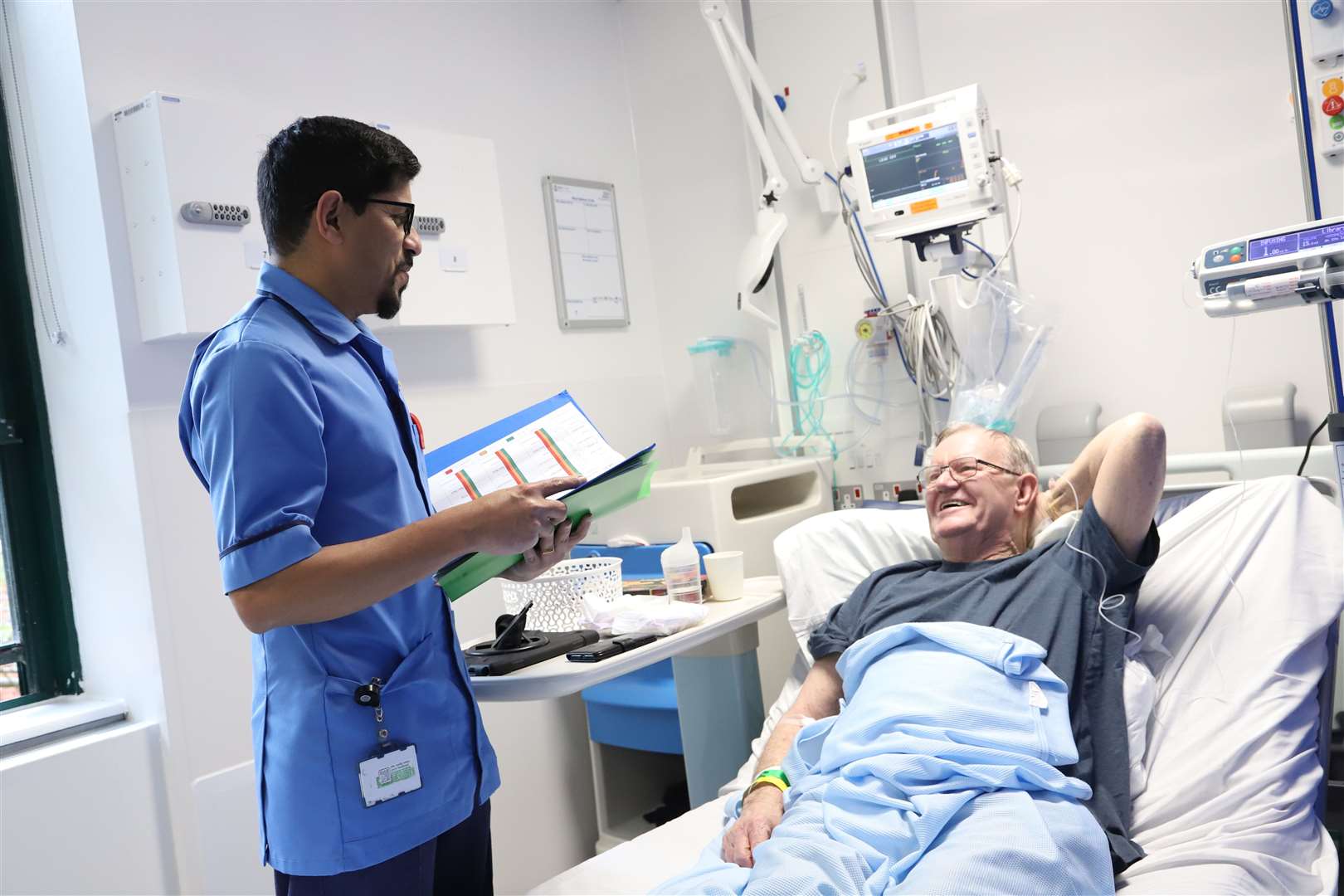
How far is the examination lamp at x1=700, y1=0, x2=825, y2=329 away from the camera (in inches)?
119

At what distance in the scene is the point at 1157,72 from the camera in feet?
8.98

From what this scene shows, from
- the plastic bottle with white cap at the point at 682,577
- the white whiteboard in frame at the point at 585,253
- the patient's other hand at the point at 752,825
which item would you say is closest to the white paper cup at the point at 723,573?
the plastic bottle with white cap at the point at 682,577

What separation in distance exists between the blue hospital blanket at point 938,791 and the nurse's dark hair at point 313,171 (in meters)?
1.01

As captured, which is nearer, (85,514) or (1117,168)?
(85,514)

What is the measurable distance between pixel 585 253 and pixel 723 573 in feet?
5.05

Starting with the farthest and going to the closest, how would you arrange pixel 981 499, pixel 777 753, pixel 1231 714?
pixel 981 499 < pixel 777 753 < pixel 1231 714

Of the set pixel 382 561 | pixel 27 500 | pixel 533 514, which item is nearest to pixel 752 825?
pixel 533 514

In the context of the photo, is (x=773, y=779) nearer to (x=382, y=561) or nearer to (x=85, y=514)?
(x=382, y=561)

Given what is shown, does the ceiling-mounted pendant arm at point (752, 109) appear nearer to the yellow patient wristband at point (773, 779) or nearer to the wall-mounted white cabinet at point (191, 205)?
the wall-mounted white cabinet at point (191, 205)

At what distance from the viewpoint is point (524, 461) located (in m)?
1.76

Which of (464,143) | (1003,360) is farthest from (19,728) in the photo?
(1003,360)

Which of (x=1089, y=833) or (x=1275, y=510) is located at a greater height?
(x=1275, y=510)

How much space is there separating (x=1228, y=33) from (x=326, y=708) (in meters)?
2.55

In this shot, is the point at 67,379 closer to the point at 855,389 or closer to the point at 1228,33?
the point at 855,389
